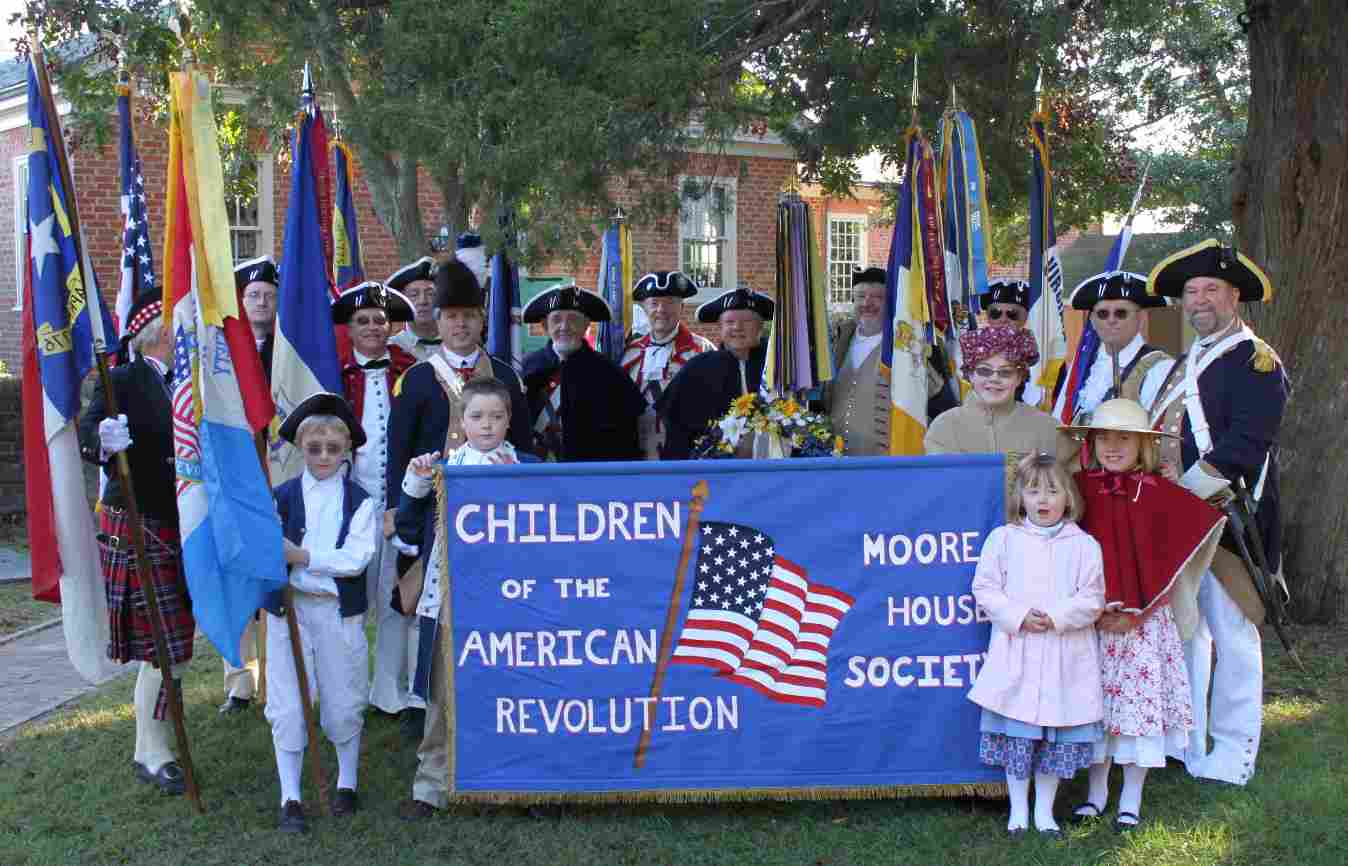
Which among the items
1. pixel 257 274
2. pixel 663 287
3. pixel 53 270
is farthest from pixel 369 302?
pixel 663 287

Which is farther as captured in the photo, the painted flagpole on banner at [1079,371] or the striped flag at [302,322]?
the painted flagpole on banner at [1079,371]

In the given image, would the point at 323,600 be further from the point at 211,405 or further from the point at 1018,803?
the point at 1018,803

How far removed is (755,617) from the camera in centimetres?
484

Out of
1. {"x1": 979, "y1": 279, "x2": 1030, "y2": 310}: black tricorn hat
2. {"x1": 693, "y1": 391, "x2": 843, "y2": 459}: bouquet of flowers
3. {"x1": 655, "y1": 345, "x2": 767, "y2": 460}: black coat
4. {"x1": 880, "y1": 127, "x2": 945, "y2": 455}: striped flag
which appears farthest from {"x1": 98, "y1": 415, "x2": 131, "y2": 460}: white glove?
{"x1": 979, "y1": 279, "x2": 1030, "y2": 310}: black tricorn hat

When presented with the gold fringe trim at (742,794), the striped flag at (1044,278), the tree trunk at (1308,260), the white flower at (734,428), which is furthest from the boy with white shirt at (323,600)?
the tree trunk at (1308,260)

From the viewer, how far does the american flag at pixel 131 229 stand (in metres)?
7.02

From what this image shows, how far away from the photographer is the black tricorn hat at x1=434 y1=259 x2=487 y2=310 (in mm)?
5891

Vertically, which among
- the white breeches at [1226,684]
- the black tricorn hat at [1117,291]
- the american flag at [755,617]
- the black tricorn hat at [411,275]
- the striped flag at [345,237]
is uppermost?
the striped flag at [345,237]

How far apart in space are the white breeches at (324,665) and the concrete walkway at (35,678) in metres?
2.35

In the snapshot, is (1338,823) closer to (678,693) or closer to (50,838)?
(678,693)

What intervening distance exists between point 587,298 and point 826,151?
6.26 feet

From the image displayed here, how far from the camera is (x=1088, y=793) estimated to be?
16.2ft

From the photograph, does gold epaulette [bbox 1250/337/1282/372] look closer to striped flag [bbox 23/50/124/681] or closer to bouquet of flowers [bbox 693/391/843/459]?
bouquet of flowers [bbox 693/391/843/459]

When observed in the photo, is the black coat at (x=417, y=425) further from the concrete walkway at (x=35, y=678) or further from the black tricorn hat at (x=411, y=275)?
the concrete walkway at (x=35, y=678)
